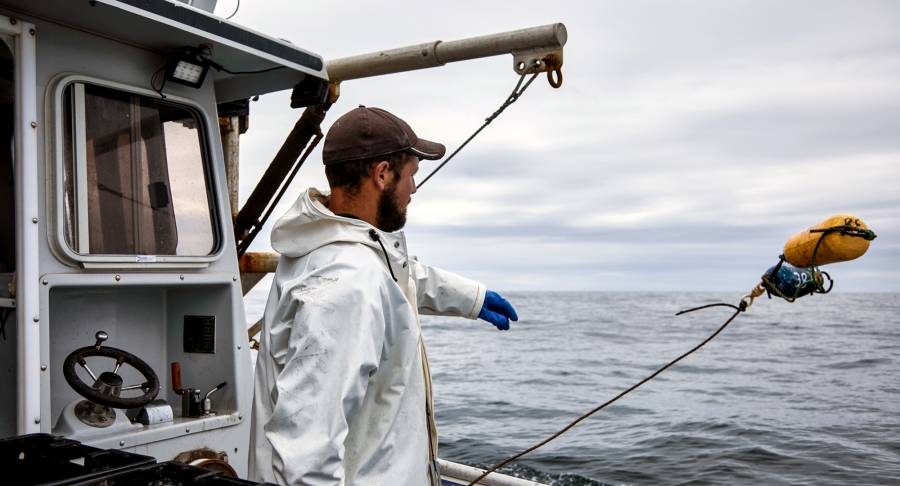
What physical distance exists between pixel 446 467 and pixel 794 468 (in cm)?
693

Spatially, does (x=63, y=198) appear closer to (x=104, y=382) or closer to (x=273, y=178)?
(x=104, y=382)

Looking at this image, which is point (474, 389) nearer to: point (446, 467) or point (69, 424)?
point (446, 467)

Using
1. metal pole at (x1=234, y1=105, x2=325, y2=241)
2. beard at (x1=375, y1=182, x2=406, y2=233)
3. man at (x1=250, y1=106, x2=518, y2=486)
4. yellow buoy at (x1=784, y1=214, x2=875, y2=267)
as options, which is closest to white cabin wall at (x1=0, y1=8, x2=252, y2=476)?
metal pole at (x1=234, y1=105, x2=325, y2=241)

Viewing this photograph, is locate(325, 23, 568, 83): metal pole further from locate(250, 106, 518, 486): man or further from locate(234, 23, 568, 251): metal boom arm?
locate(250, 106, 518, 486): man

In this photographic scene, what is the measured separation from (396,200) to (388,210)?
0.15 ft

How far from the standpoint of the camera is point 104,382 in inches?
120

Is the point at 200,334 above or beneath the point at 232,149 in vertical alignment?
beneath

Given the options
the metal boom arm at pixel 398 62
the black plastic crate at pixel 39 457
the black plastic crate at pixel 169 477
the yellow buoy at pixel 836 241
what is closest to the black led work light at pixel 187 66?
the metal boom arm at pixel 398 62

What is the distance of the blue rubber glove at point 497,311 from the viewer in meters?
3.35

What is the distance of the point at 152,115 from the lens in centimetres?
352

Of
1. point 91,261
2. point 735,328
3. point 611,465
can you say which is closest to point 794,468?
point 611,465

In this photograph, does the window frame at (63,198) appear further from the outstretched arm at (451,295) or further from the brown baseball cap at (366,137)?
the brown baseball cap at (366,137)

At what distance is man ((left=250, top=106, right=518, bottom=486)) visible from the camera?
1.95 m

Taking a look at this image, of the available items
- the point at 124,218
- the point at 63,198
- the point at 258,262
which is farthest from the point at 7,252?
the point at 258,262
